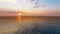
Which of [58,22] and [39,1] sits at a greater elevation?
[39,1]

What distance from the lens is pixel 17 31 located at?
118cm

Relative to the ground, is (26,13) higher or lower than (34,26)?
higher

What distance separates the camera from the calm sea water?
1.18m

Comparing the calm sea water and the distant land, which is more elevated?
the distant land

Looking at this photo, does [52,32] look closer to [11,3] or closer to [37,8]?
[37,8]

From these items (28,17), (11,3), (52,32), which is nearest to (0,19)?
(11,3)

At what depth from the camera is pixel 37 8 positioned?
3.87 ft

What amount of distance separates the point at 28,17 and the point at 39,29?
0.21m

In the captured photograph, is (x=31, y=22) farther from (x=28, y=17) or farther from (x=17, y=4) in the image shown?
(x=17, y=4)

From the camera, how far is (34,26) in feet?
3.88

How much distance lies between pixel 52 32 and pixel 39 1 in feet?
1.42

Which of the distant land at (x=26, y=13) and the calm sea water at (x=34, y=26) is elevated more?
the distant land at (x=26, y=13)

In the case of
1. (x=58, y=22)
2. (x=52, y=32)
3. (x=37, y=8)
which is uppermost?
(x=37, y=8)

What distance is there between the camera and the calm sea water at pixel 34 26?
3.86 ft
